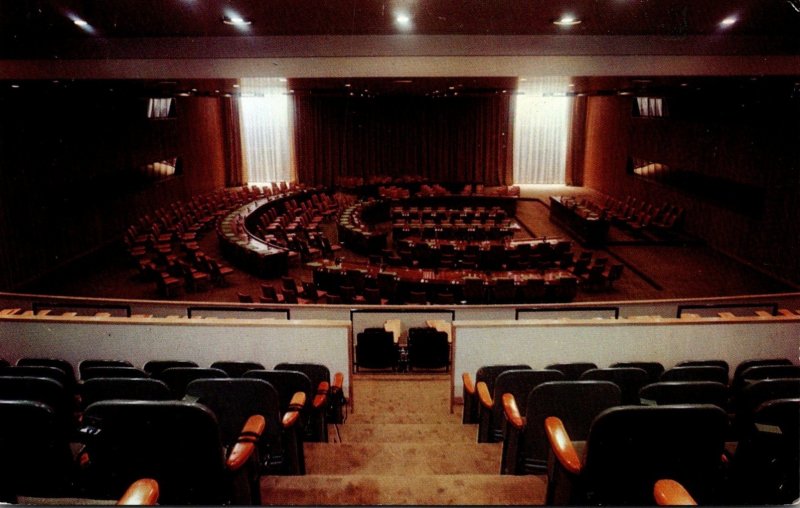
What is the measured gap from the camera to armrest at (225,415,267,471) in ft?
8.65

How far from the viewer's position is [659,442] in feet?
7.52

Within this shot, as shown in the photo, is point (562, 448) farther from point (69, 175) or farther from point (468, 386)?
point (69, 175)

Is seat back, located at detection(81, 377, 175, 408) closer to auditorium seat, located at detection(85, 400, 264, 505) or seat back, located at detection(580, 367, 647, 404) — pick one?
auditorium seat, located at detection(85, 400, 264, 505)

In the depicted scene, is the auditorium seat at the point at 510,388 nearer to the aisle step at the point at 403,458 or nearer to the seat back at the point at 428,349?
the aisle step at the point at 403,458

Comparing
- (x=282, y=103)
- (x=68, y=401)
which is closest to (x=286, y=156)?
(x=282, y=103)

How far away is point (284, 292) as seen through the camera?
10211mm

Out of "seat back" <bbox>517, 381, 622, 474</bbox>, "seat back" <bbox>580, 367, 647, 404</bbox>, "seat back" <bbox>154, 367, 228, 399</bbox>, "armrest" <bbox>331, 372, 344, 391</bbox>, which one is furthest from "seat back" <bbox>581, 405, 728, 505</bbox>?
"armrest" <bbox>331, 372, 344, 391</bbox>

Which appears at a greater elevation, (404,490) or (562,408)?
(562,408)

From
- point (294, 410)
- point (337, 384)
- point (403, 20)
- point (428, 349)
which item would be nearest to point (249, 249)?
point (428, 349)

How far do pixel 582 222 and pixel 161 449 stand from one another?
14.0m

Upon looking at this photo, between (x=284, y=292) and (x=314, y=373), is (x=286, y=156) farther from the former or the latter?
(x=314, y=373)

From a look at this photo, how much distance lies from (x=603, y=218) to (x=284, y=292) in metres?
8.87

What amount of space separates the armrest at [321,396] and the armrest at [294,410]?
546mm

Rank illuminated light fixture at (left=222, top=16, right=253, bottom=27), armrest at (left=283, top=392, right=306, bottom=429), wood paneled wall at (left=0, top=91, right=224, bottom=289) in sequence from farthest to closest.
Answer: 1. wood paneled wall at (left=0, top=91, right=224, bottom=289)
2. illuminated light fixture at (left=222, top=16, right=253, bottom=27)
3. armrest at (left=283, top=392, right=306, bottom=429)
